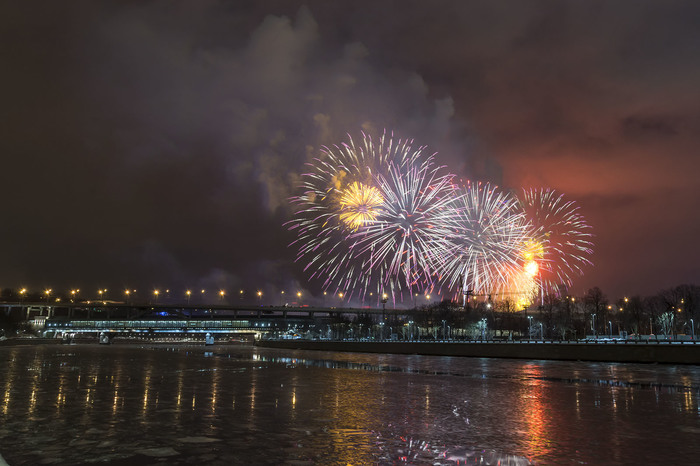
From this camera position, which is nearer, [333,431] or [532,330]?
[333,431]

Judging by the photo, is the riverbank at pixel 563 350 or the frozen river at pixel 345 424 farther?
the riverbank at pixel 563 350

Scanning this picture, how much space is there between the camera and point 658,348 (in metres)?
38.2

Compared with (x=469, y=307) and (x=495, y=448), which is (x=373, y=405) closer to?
(x=495, y=448)

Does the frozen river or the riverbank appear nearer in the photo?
the frozen river

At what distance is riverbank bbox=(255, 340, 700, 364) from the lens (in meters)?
37.1

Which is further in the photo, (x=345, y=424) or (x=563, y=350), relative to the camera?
(x=563, y=350)

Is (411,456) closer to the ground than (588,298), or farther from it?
closer to the ground

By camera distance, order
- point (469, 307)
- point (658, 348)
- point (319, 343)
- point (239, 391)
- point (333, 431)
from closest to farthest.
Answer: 1. point (333, 431)
2. point (239, 391)
3. point (658, 348)
4. point (319, 343)
5. point (469, 307)

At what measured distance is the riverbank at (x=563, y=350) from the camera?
37.1 metres

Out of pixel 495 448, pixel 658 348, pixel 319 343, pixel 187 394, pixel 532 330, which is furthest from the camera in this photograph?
pixel 532 330

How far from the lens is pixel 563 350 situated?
4494cm

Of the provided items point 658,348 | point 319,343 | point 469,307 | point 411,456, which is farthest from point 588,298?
point 411,456

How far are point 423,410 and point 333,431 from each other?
162 inches

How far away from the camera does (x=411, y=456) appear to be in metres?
8.77
